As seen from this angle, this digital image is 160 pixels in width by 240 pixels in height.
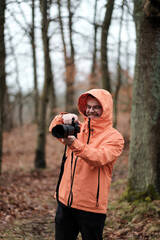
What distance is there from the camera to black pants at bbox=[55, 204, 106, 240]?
7.80 ft

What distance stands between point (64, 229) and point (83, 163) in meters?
0.79

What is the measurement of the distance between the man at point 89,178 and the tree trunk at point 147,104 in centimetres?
202

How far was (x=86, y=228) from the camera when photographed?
7.82 ft

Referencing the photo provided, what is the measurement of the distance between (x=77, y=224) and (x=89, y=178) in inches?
25.4

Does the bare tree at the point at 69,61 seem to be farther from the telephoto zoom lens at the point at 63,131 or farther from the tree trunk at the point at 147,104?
the telephoto zoom lens at the point at 63,131

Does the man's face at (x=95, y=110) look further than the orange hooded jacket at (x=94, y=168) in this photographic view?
Yes

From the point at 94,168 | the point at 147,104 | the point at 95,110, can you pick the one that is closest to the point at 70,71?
the point at 147,104

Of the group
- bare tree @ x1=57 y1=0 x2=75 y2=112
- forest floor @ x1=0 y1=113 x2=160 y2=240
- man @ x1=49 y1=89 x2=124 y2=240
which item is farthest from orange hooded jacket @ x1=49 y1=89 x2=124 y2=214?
bare tree @ x1=57 y1=0 x2=75 y2=112

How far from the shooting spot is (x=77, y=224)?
2609 mm

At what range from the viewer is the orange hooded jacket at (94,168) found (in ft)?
7.50

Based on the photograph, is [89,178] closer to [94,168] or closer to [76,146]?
[94,168]

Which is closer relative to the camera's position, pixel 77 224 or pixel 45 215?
pixel 77 224

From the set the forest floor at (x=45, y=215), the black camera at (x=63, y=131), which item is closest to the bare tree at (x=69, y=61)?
the black camera at (x=63, y=131)

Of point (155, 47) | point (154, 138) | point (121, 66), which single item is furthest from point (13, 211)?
point (121, 66)
